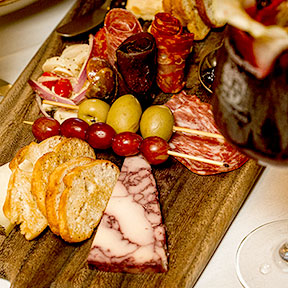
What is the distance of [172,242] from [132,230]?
15 centimetres

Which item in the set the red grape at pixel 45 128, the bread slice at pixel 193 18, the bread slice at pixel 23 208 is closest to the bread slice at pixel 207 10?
the bread slice at pixel 193 18

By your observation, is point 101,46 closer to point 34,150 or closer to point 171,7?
point 171,7

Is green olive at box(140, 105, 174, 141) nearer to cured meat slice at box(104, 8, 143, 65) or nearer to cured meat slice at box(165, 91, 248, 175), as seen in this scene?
cured meat slice at box(165, 91, 248, 175)

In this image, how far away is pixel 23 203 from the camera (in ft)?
5.20

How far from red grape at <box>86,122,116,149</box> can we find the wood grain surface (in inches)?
3.6

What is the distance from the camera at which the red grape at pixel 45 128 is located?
184 cm

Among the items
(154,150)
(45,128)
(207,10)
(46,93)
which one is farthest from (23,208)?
(207,10)

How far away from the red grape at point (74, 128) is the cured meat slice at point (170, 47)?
1.60 feet

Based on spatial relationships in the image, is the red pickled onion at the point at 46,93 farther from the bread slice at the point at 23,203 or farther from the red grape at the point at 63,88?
the bread slice at the point at 23,203

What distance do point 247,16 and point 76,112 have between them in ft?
4.32

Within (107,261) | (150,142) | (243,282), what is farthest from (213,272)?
(150,142)

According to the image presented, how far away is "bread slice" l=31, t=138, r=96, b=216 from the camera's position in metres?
1.56

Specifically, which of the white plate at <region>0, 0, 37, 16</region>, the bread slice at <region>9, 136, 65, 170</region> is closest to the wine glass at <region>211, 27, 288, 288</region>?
the bread slice at <region>9, 136, 65, 170</region>

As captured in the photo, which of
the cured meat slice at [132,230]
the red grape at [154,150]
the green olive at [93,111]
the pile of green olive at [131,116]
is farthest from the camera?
the green olive at [93,111]
